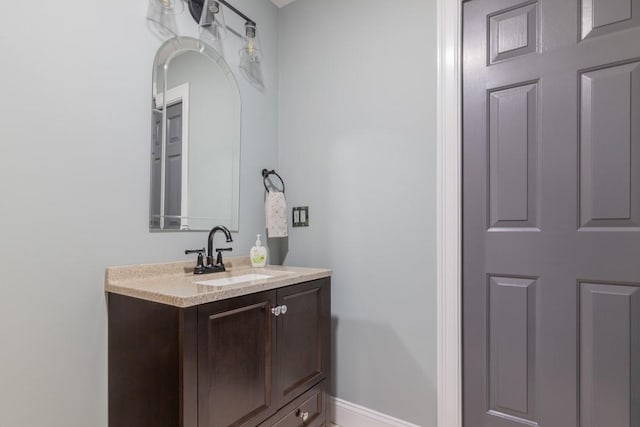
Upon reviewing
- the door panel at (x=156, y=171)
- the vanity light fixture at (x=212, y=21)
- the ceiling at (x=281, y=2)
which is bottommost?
the door panel at (x=156, y=171)

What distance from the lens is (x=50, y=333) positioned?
116 centimetres

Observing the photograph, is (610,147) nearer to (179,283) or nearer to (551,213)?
(551,213)

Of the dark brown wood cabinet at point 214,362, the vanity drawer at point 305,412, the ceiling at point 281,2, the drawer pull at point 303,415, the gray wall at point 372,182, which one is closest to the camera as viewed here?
the dark brown wood cabinet at point 214,362

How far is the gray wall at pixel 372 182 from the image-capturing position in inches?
63.2

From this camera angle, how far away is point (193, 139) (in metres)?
1.65

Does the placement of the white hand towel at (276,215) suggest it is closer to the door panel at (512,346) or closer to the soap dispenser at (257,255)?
the soap dispenser at (257,255)

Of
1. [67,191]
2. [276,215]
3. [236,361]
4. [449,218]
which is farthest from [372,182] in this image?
[67,191]

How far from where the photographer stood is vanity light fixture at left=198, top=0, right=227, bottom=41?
165 centimetres

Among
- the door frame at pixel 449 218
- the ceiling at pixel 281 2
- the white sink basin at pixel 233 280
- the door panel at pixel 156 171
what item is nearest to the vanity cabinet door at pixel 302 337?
the white sink basin at pixel 233 280

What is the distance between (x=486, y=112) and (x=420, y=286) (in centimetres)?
88

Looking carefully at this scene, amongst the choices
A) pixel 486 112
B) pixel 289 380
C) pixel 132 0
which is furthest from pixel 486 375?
pixel 132 0

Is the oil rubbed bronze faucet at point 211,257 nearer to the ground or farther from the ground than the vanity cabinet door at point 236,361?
farther from the ground

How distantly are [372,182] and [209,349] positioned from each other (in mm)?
1131

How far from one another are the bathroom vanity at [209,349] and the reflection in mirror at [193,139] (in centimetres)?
30
